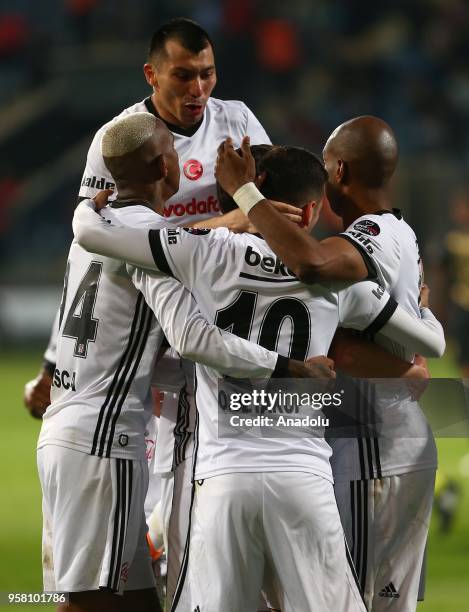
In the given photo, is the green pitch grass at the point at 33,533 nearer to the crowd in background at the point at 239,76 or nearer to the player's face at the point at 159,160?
the player's face at the point at 159,160

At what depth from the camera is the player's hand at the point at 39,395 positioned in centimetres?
457

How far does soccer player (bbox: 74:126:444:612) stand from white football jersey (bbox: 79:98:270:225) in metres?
0.89

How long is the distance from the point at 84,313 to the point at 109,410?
331mm

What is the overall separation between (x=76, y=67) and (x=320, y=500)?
1636 centimetres

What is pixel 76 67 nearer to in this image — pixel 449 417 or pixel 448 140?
pixel 448 140

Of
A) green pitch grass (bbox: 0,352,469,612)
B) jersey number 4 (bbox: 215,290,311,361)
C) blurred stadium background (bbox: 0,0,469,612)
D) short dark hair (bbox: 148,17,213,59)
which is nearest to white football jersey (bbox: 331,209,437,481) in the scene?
green pitch grass (bbox: 0,352,469,612)

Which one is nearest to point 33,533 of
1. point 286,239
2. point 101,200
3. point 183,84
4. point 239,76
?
point 183,84

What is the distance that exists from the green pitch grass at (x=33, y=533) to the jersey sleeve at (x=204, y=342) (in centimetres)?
87

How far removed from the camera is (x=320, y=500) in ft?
10.5

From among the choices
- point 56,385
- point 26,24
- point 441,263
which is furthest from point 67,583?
point 26,24

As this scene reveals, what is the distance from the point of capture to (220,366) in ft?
10.6

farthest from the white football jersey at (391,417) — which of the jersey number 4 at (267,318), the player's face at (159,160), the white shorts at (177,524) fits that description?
the player's face at (159,160)

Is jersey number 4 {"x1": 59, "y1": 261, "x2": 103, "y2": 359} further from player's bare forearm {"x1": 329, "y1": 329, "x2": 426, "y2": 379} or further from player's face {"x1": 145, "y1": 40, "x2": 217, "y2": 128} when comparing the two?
player's face {"x1": 145, "y1": 40, "x2": 217, "y2": 128}

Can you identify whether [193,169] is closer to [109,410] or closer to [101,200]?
[101,200]
